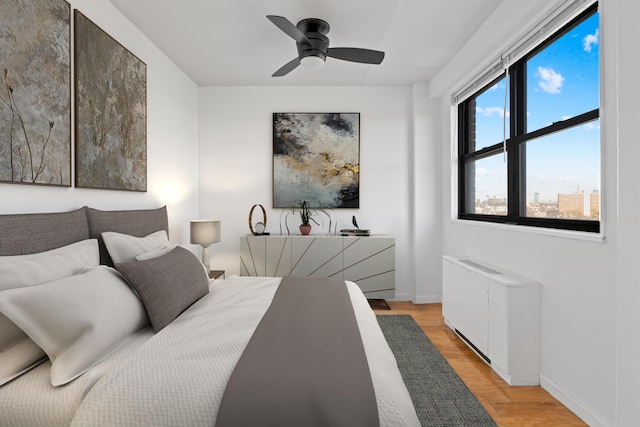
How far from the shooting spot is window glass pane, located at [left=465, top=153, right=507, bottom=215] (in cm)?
270

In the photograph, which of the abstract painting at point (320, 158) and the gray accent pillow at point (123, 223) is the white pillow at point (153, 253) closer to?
the gray accent pillow at point (123, 223)

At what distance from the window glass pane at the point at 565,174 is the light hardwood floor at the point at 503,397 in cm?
111

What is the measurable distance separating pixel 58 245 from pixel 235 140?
8.28 ft

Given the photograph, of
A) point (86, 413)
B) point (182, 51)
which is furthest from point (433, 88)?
point (86, 413)

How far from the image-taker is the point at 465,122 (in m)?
3.37

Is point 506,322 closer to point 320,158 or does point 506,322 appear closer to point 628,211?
point 628,211

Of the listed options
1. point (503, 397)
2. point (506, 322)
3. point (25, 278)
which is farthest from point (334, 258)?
point (25, 278)

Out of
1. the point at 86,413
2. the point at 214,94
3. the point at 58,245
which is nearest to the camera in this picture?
the point at 86,413

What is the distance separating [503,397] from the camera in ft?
6.33

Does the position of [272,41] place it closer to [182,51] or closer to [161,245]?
[182,51]

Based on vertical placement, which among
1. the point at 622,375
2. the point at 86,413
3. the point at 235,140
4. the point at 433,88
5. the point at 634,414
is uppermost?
the point at 433,88

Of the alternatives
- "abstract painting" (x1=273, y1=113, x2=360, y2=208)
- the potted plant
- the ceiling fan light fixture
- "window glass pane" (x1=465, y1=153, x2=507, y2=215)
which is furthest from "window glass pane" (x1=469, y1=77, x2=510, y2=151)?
the potted plant

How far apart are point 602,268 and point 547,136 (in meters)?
0.95

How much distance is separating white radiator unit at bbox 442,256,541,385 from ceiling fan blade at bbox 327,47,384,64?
1.84 m
